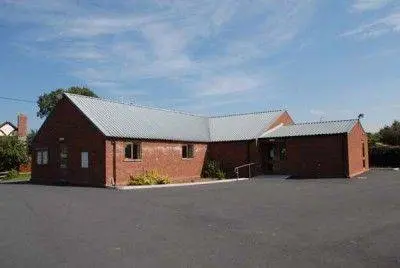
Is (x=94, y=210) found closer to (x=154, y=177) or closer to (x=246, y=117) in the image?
(x=154, y=177)

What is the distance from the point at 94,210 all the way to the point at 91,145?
14.6m

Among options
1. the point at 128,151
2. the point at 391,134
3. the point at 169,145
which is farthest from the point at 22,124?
the point at 391,134

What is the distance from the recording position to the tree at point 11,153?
41688 millimetres

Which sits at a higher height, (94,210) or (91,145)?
(91,145)

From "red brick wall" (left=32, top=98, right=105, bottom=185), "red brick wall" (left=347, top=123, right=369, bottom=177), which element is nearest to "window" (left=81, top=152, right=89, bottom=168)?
"red brick wall" (left=32, top=98, right=105, bottom=185)

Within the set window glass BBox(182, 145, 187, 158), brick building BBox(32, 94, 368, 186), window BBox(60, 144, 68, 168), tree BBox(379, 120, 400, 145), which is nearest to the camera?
brick building BBox(32, 94, 368, 186)

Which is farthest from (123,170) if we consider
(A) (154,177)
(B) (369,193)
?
(B) (369,193)

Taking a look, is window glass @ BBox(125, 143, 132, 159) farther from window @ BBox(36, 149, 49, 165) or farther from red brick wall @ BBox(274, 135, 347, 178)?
red brick wall @ BBox(274, 135, 347, 178)

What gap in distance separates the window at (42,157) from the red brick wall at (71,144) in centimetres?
30

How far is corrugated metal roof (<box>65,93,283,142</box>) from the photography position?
30.9 meters

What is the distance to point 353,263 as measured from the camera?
7895mm

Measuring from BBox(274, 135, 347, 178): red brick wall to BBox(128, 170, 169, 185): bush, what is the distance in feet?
31.1

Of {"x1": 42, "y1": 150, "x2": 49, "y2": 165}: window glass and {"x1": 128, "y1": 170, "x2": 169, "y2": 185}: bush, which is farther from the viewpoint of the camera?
{"x1": 42, "y1": 150, "x2": 49, "y2": 165}: window glass

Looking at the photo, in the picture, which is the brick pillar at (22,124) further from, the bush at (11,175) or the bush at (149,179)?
the bush at (149,179)
